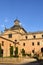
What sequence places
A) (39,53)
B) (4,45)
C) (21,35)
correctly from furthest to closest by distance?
(21,35) → (39,53) → (4,45)

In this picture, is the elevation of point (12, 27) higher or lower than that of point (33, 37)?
higher

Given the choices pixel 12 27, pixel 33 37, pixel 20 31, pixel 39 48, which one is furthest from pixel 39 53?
pixel 12 27

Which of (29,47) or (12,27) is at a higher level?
(12,27)

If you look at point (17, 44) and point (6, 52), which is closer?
point (6, 52)

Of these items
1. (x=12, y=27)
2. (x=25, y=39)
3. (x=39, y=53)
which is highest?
(x=12, y=27)

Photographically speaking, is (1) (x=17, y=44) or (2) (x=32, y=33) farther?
(2) (x=32, y=33)

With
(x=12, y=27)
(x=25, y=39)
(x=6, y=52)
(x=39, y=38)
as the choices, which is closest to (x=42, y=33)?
(x=39, y=38)

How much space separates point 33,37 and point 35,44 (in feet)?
11.5

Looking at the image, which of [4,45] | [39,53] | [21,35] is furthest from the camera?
[21,35]

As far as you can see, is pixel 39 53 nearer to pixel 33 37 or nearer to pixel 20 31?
pixel 33 37

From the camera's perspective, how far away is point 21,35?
2783 inches

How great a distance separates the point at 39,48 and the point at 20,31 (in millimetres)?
10878

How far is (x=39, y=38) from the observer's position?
68.1 meters

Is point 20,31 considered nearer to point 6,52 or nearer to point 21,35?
point 21,35
